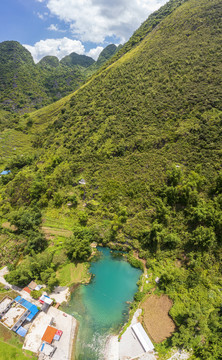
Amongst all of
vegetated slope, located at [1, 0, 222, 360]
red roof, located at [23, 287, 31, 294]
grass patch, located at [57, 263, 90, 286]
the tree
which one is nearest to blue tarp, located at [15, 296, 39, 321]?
red roof, located at [23, 287, 31, 294]

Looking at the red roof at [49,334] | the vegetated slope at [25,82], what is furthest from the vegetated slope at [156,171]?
the vegetated slope at [25,82]

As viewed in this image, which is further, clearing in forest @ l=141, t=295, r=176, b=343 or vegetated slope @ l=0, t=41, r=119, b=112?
vegetated slope @ l=0, t=41, r=119, b=112

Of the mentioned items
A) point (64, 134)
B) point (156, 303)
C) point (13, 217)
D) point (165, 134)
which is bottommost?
point (156, 303)

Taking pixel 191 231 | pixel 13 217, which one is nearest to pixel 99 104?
pixel 13 217

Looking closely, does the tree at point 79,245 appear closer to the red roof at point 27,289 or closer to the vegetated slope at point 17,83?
the red roof at point 27,289

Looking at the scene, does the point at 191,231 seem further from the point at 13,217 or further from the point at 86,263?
the point at 13,217

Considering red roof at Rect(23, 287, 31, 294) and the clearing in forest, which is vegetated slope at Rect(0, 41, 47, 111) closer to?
red roof at Rect(23, 287, 31, 294)
